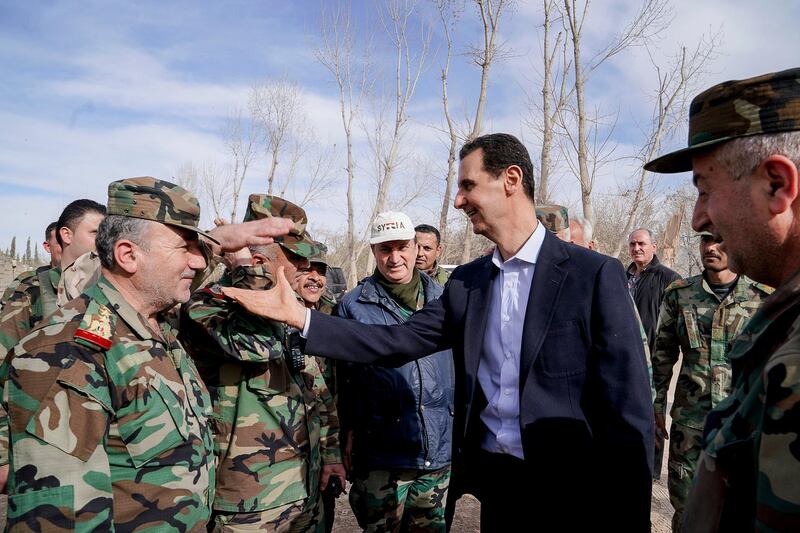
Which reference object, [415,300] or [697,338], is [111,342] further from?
[697,338]

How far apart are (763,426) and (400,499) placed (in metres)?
2.75

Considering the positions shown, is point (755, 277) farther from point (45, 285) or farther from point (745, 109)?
point (45, 285)

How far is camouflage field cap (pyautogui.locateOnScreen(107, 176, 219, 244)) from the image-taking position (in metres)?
2.12

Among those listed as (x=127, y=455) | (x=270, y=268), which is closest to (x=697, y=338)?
(x=270, y=268)

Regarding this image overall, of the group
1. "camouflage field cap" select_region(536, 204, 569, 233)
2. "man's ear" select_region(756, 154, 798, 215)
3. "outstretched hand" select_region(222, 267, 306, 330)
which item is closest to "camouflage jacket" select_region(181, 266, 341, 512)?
"outstretched hand" select_region(222, 267, 306, 330)

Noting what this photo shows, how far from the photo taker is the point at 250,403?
261 centimetres

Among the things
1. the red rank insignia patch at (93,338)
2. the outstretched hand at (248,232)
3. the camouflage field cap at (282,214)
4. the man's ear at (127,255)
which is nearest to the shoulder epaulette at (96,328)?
the red rank insignia patch at (93,338)

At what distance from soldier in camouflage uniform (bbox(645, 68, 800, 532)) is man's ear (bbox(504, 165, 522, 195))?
1.14 m

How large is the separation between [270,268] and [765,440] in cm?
249

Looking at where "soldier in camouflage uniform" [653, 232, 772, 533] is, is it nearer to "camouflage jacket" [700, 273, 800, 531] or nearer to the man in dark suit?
the man in dark suit

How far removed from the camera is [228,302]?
97.7 inches

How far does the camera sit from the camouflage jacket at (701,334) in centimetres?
381

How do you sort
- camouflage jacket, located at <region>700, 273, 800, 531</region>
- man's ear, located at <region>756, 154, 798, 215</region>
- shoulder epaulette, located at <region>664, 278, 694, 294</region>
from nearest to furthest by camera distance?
1. camouflage jacket, located at <region>700, 273, 800, 531</region>
2. man's ear, located at <region>756, 154, 798, 215</region>
3. shoulder epaulette, located at <region>664, 278, 694, 294</region>

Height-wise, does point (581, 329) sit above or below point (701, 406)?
above
